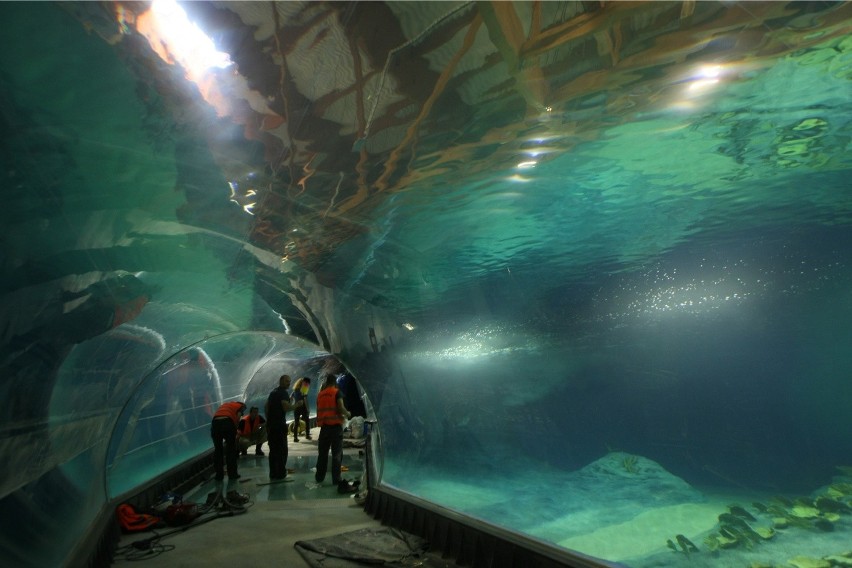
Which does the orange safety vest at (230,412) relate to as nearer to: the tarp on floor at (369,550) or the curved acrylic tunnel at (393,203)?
the curved acrylic tunnel at (393,203)

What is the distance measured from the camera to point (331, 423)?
11.1 metres

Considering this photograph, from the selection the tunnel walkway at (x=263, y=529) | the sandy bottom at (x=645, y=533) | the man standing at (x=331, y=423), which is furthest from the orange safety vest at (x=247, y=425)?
the sandy bottom at (x=645, y=533)

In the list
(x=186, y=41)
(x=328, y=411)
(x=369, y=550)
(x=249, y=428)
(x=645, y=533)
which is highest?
(x=186, y=41)

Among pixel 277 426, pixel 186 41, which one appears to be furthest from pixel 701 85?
pixel 277 426

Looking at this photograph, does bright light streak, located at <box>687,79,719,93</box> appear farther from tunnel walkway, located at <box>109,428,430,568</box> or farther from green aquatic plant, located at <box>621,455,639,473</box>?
green aquatic plant, located at <box>621,455,639,473</box>

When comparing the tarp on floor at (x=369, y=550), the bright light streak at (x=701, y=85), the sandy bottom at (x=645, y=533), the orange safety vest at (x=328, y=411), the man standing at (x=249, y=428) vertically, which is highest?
the bright light streak at (x=701, y=85)

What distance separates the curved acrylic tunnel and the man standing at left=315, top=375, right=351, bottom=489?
0.94 meters

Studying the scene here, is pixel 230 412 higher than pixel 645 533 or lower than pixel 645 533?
higher

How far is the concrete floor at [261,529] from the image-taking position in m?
6.59

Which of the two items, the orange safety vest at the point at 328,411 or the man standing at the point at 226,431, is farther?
the man standing at the point at 226,431

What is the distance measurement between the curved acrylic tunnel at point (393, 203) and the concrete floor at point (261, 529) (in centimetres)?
102

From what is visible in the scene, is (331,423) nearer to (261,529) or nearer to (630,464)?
(261,529)

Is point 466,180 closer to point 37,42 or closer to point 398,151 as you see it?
point 398,151

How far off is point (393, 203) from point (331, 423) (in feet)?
22.3
